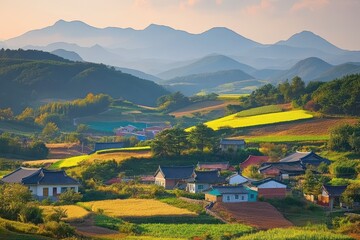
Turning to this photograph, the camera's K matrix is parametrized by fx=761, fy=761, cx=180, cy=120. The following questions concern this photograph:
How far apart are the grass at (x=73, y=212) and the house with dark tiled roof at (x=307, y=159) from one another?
17.0 m

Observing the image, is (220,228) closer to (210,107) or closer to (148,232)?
(148,232)

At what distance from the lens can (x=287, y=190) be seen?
36.9m

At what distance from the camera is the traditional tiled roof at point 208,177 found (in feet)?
126

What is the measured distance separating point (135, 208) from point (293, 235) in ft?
25.1

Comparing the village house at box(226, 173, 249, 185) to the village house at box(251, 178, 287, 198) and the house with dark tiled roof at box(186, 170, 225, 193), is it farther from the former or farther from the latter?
the village house at box(251, 178, 287, 198)

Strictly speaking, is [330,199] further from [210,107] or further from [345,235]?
[210,107]

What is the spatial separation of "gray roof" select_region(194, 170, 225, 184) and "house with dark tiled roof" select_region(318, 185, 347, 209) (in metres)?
5.85

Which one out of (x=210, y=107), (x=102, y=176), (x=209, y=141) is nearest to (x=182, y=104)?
(x=210, y=107)

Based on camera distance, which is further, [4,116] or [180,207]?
[4,116]

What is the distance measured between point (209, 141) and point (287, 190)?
12323 mm

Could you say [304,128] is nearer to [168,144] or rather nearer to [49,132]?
[168,144]

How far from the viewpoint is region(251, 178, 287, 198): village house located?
3559 centimetres

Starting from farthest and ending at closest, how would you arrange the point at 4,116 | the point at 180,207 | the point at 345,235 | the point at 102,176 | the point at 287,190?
the point at 4,116 < the point at 102,176 < the point at 287,190 < the point at 180,207 < the point at 345,235

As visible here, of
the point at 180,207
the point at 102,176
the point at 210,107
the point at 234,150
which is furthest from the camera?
the point at 210,107
